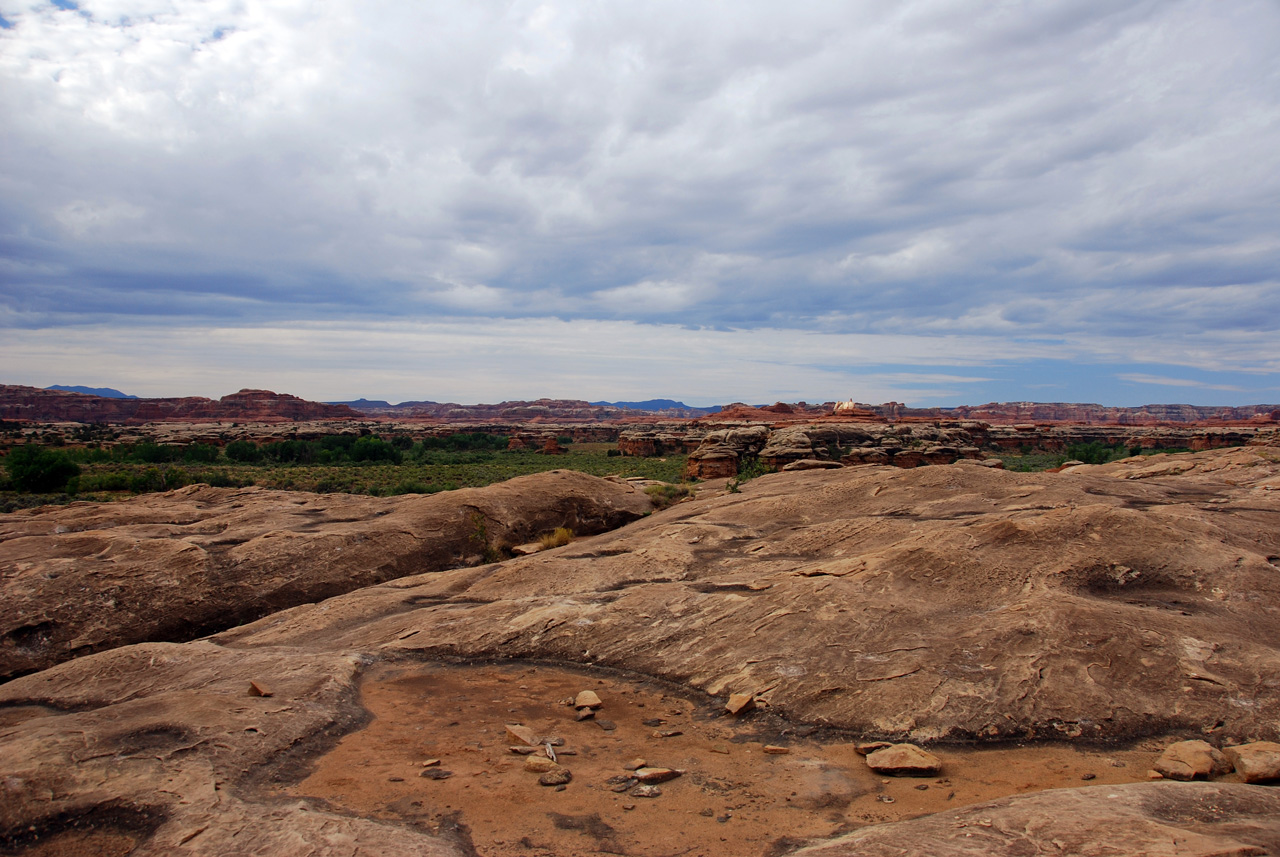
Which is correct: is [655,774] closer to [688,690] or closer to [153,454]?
[688,690]

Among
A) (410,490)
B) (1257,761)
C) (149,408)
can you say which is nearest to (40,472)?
(410,490)

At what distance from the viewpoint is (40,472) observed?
1441 inches

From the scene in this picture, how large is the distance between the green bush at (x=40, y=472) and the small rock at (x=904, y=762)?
46.2 meters

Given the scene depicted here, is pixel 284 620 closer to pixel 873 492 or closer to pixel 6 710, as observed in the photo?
pixel 6 710

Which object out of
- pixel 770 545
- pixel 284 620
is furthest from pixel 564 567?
pixel 284 620

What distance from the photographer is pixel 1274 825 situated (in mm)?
4207

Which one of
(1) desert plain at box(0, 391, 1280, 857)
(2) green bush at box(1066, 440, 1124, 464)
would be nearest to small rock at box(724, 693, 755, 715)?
(1) desert plain at box(0, 391, 1280, 857)

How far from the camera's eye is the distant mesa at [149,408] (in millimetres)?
158000

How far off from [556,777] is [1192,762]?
5580 millimetres

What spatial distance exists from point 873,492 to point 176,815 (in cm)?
1409

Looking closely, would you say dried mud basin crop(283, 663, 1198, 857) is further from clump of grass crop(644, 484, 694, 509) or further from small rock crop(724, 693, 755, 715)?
clump of grass crop(644, 484, 694, 509)

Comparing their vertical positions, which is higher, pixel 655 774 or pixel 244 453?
pixel 655 774

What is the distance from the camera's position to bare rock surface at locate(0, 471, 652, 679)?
40.1ft

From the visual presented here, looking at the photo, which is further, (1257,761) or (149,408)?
(149,408)
